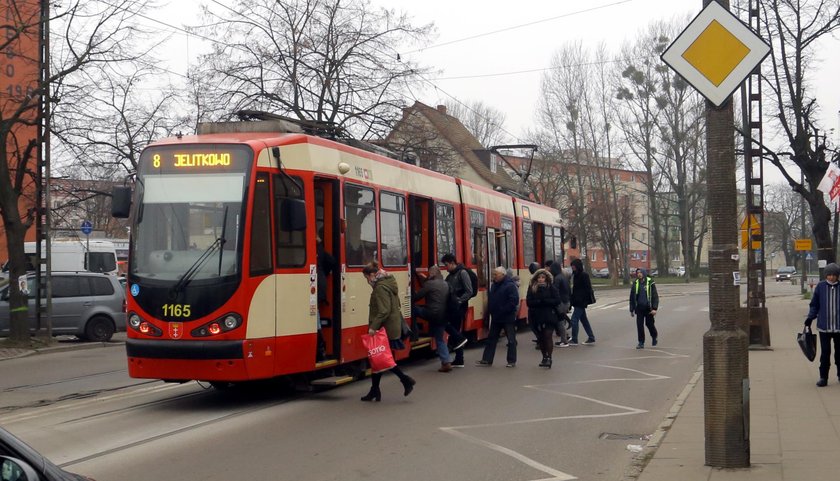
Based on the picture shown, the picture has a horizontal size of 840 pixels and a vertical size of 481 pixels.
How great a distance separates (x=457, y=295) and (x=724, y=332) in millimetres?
8954

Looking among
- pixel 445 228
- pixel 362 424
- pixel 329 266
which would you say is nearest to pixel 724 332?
pixel 362 424

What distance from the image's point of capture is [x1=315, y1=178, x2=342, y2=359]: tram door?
12523mm

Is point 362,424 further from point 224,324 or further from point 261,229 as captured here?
point 261,229

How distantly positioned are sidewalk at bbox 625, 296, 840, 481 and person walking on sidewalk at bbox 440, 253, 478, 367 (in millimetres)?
3876

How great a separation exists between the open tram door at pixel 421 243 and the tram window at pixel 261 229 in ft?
14.8

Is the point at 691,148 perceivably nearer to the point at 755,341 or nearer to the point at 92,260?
the point at 92,260

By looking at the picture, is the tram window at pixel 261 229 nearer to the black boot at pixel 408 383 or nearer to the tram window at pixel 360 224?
the tram window at pixel 360 224

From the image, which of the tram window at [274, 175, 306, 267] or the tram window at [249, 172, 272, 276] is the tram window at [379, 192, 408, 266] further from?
the tram window at [249, 172, 272, 276]

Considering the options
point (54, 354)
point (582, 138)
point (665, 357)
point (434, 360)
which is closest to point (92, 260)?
point (54, 354)

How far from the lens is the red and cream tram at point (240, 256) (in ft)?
36.0

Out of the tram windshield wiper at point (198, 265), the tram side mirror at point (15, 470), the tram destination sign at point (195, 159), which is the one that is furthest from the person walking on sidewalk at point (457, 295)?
the tram side mirror at point (15, 470)

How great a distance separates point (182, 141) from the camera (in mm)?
11695

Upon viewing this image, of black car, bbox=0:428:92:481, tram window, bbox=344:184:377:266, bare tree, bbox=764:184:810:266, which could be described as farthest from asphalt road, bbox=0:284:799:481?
bare tree, bbox=764:184:810:266

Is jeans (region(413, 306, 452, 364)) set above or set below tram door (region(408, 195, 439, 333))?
below
